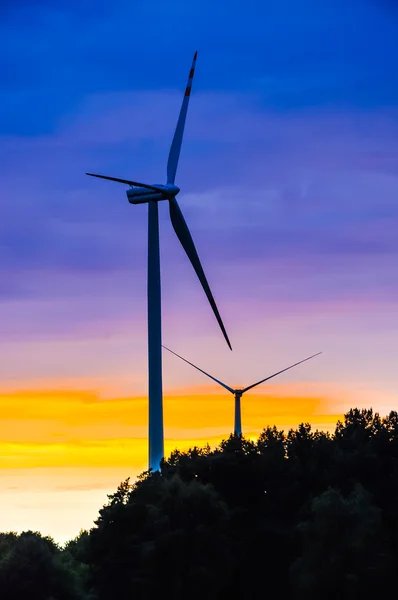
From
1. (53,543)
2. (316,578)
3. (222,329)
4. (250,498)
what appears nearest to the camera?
(316,578)

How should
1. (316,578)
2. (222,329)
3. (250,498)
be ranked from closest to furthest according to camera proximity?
(316,578) → (222,329) → (250,498)

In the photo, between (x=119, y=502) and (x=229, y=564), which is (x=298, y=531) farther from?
(x=119, y=502)

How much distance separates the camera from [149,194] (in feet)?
384

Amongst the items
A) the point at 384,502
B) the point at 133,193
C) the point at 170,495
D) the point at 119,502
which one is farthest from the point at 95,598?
the point at 133,193

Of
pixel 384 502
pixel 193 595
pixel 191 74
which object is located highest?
pixel 191 74

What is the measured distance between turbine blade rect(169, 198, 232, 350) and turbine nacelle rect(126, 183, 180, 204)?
1.10 metres

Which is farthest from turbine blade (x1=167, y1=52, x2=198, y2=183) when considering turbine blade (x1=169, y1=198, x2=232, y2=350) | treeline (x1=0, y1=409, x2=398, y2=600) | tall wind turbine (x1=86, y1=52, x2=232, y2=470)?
treeline (x1=0, y1=409, x2=398, y2=600)

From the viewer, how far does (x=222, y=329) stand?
4742 inches

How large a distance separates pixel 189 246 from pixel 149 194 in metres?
6.26

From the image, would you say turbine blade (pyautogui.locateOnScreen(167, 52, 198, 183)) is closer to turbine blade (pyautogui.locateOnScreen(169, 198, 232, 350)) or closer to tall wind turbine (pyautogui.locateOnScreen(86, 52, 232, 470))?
tall wind turbine (pyautogui.locateOnScreen(86, 52, 232, 470))

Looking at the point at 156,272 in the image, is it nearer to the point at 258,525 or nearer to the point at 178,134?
the point at 178,134

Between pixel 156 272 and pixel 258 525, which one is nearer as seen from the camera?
pixel 156 272

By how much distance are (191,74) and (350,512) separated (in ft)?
133

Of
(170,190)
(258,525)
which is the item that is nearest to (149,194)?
(170,190)
